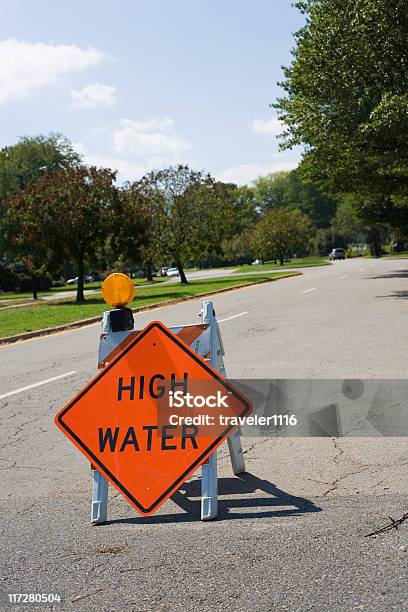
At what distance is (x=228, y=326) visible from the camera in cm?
1639

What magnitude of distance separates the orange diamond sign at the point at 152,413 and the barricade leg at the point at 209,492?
7cm

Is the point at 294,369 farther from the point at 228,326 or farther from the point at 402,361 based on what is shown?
the point at 228,326

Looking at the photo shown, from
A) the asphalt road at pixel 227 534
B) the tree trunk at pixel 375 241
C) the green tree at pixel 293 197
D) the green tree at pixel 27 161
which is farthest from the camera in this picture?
the green tree at pixel 293 197

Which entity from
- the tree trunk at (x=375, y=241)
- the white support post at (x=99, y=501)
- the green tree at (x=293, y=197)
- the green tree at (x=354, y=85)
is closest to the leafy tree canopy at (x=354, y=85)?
the green tree at (x=354, y=85)

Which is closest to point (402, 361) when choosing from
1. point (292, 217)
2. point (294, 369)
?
point (294, 369)

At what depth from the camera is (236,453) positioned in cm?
559

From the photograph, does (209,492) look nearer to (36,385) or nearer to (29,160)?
(36,385)

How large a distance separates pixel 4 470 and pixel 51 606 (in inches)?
103

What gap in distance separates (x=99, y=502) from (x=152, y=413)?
67 cm

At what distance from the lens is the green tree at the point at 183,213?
53.1m

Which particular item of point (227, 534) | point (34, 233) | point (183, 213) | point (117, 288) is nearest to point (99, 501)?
point (227, 534)

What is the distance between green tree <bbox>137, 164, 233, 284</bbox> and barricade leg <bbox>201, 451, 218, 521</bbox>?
47.9 metres
